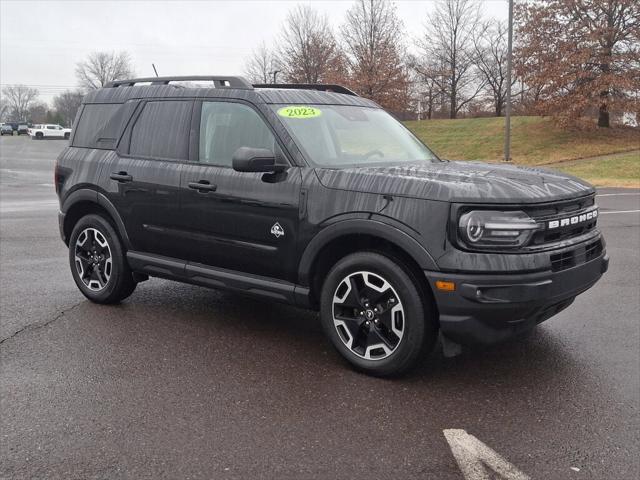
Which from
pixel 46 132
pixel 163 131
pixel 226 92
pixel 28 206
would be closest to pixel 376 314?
pixel 226 92

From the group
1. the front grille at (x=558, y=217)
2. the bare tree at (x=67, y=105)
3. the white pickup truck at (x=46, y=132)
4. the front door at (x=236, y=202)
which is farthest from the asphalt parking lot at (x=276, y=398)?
the bare tree at (x=67, y=105)

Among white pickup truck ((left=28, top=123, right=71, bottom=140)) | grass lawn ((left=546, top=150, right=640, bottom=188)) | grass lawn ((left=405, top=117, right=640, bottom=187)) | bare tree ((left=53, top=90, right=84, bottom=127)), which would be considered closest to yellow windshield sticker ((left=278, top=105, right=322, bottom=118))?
grass lawn ((left=546, top=150, right=640, bottom=188))

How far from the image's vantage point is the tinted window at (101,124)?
219 inches

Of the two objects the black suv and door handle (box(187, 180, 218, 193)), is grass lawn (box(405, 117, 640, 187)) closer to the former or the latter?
the black suv

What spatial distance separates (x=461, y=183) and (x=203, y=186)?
78.0 inches

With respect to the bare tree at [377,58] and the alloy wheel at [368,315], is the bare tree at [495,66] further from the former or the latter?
the alloy wheel at [368,315]

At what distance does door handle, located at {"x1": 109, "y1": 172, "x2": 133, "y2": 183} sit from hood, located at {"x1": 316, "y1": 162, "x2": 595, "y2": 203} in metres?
1.91

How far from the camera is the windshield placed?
4504 mm

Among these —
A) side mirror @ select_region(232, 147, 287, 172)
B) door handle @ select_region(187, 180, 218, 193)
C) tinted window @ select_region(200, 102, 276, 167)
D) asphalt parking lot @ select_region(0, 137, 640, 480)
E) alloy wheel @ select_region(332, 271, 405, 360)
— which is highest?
tinted window @ select_region(200, 102, 276, 167)

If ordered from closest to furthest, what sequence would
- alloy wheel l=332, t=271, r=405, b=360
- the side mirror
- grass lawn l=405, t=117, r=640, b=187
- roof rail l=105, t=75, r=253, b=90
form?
alloy wheel l=332, t=271, r=405, b=360
the side mirror
roof rail l=105, t=75, r=253, b=90
grass lawn l=405, t=117, r=640, b=187

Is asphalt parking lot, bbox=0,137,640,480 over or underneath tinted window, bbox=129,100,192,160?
underneath

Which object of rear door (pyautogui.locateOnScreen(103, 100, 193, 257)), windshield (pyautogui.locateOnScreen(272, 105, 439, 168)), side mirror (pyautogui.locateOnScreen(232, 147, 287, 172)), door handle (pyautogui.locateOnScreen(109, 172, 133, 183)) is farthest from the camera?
door handle (pyautogui.locateOnScreen(109, 172, 133, 183))

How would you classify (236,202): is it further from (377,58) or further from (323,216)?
(377,58)

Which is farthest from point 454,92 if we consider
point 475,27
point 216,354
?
point 216,354
